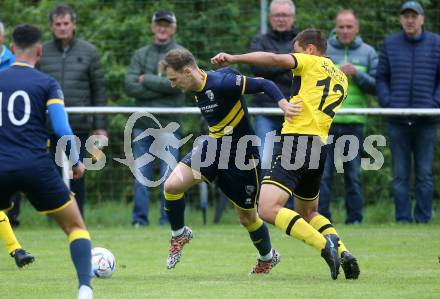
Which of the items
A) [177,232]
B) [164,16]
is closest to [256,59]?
[177,232]

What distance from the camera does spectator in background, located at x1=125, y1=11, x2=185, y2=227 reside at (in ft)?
42.4

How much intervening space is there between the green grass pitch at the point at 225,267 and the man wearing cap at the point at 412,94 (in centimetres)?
56

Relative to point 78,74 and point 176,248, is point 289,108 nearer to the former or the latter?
point 176,248

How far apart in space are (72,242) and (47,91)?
95 cm

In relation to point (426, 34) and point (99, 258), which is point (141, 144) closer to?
point (426, 34)

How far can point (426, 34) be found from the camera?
41.6 ft

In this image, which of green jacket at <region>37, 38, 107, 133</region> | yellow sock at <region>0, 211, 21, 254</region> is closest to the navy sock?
yellow sock at <region>0, 211, 21, 254</region>

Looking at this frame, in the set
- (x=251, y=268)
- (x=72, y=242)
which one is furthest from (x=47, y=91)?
(x=251, y=268)

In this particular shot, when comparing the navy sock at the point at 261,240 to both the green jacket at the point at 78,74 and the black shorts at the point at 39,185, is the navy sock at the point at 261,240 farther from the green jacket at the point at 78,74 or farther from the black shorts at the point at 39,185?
the green jacket at the point at 78,74

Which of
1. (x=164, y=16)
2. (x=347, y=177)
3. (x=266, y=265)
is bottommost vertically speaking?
(x=347, y=177)

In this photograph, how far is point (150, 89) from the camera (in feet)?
42.8

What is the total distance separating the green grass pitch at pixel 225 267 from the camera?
24.2 feet

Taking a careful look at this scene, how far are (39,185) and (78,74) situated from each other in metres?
6.39

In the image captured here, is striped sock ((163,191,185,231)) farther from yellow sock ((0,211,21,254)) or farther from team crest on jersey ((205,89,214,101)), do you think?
yellow sock ((0,211,21,254))
